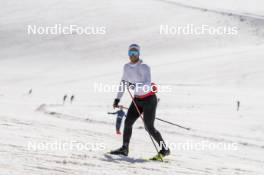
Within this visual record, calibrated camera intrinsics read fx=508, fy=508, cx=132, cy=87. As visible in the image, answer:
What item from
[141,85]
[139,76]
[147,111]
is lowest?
[147,111]

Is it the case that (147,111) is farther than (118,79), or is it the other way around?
(118,79)

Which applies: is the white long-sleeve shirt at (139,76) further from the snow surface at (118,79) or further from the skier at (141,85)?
the snow surface at (118,79)

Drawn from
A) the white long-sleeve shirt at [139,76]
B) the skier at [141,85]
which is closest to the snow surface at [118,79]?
the skier at [141,85]

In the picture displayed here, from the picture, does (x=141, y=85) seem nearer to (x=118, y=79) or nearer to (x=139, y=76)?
(x=139, y=76)

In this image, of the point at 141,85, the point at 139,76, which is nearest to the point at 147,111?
the point at 141,85

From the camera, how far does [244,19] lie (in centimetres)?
4709

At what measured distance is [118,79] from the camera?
30.6m

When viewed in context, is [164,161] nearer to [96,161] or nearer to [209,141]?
[96,161]

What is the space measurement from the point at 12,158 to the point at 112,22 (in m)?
41.2

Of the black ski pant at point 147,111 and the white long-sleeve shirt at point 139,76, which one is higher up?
the white long-sleeve shirt at point 139,76

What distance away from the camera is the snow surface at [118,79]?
8.55m

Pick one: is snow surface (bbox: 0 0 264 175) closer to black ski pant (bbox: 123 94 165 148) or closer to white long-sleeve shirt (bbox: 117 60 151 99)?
black ski pant (bbox: 123 94 165 148)

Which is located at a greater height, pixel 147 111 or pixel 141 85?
pixel 141 85

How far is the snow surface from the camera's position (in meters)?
8.55
